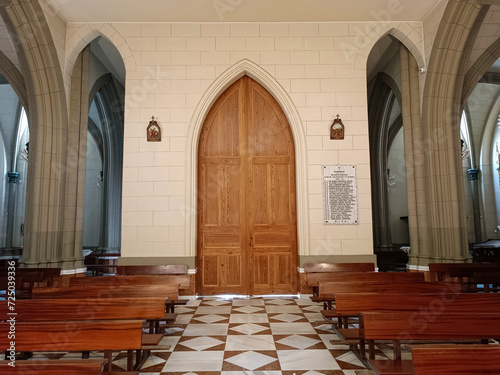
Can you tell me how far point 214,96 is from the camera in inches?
273

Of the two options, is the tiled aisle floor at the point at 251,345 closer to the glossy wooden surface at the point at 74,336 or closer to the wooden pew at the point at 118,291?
the wooden pew at the point at 118,291

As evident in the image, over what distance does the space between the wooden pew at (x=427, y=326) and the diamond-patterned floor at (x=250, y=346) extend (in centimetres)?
75

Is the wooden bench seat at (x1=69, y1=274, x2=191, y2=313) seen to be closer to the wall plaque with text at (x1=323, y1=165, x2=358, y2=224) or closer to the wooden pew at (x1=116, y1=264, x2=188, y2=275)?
the wooden pew at (x1=116, y1=264, x2=188, y2=275)

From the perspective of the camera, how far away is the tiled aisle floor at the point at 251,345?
3.28 m

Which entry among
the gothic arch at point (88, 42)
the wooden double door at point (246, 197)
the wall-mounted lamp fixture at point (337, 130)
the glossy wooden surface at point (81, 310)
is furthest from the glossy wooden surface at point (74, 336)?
the gothic arch at point (88, 42)

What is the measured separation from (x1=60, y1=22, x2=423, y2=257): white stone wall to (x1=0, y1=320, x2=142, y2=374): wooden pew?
14.1 feet

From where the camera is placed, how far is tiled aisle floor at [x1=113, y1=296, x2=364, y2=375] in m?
3.28

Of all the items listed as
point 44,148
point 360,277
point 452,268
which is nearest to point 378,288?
point 360,277

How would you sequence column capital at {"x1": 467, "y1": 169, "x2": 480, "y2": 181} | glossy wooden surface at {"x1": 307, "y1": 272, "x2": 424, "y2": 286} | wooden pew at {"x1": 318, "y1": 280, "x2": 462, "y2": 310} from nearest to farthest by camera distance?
wooden pew at {"x1": 318, "y1": 280, "x2": 462, "y2": 310} < glossy wooden surface at {"x1": 307, "y1": 272, "x2": 424, "y2": 286} < column capital at {"x1": 467, "y1": 169, "x2": 480, "y2": 181}

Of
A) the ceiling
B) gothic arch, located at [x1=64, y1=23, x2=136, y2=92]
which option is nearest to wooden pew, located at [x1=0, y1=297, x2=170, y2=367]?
gothic arch, located at [x1=64, y1=23, x2=136, y2=92]

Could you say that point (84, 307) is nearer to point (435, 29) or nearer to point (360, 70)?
point (360, 70)

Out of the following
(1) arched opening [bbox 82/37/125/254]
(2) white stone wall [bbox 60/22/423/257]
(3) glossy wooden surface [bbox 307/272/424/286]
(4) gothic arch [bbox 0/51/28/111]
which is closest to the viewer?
(3) glossy wooden surface [bbox 307/272/424/286]

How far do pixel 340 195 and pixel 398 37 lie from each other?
10.4 ft

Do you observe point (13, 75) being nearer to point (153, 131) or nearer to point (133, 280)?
point (153, 131)
